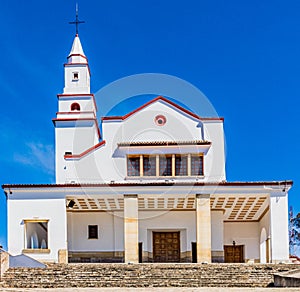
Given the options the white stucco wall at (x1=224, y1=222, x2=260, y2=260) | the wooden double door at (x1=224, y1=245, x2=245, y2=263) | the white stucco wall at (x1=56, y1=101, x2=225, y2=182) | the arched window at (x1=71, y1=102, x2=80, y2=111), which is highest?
the arched window at (x1=71, y1=102, x2=80, y2=111)

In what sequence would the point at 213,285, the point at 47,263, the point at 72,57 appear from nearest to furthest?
1. the point at 213,285
2. the point at 47,263
3. the point at 72,57

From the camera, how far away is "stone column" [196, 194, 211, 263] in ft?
102

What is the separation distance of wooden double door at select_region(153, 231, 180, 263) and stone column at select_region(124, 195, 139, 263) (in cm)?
600

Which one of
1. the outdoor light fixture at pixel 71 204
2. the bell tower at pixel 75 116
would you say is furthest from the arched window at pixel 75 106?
the outdoor light fixture at pixel 71 204

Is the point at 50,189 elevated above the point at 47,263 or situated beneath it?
elevated above

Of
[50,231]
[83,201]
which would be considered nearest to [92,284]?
[50,231]

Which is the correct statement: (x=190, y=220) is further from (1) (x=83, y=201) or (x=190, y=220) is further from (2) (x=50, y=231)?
→ (2) (x=50, y=231)

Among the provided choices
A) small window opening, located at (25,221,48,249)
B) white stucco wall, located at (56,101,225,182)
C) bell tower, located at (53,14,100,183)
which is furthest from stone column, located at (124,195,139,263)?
bell tower, located at (53,14,100,183)

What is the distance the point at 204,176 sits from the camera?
35594mm

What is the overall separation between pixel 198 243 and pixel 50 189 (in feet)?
26.1

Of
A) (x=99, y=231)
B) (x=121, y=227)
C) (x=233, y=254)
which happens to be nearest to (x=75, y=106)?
(x=99, y=231)

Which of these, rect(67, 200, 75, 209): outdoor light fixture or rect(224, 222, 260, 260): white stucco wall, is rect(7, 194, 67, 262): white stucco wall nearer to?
rect(67, 200, 75, 209): outdoor light fixture

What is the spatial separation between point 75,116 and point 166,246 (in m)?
10.6

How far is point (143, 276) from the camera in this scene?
2573cm
